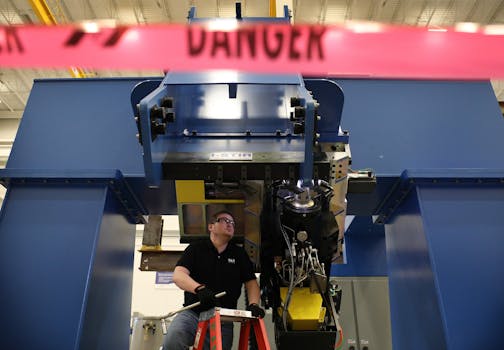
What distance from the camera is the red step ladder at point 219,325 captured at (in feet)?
6.83

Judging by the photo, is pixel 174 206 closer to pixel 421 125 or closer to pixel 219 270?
pixel 219 270

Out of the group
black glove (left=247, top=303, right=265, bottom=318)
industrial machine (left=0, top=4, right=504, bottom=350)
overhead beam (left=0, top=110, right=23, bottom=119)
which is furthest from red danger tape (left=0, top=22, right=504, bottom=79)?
overhead beam (left=0, top=110, right=23, bottom=119)

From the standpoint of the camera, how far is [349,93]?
10.0ft

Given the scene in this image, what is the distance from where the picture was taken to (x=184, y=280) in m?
2.50

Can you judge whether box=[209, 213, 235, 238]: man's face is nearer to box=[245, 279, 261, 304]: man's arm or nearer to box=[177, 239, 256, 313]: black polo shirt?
box=[177, 239, 256, 313]: black polo shirt

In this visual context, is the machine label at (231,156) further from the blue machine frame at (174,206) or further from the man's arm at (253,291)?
the man's arm at (253,291)

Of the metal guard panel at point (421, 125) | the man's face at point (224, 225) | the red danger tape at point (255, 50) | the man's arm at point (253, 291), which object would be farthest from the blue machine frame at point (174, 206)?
the man's arm at point (253, 291)

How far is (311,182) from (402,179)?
2.80 feet

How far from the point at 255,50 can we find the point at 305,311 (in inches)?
58.8

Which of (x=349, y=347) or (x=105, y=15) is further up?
(x=105, y=15)

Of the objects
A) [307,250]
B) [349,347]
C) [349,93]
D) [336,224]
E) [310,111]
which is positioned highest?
[349,93]

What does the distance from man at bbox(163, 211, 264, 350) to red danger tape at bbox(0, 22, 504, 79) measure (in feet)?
3.19

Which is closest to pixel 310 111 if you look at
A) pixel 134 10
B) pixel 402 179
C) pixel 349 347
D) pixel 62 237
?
pixel 402 179

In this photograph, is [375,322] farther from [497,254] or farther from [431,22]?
[431,22]
